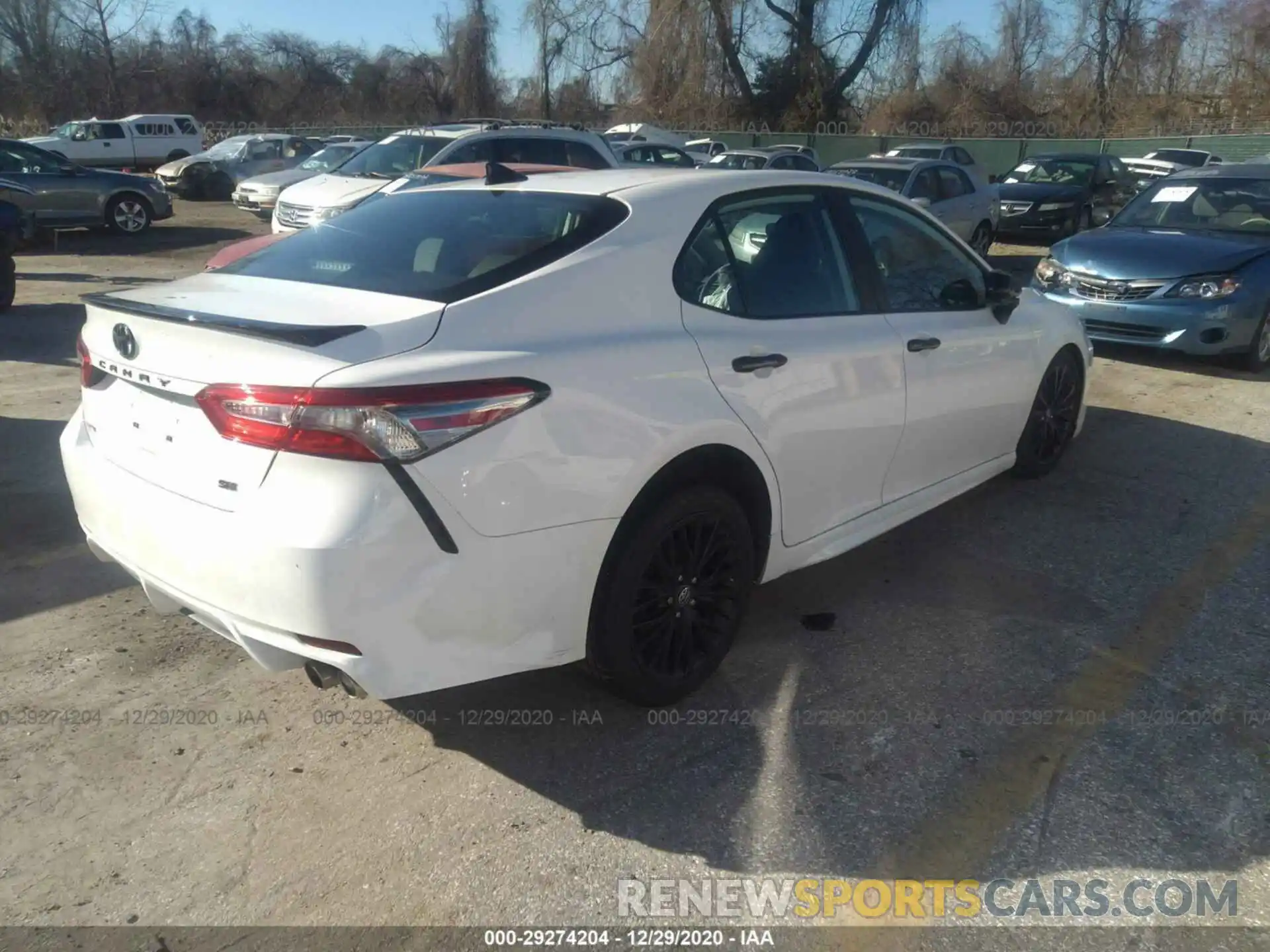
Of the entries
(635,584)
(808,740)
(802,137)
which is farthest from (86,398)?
(802,137)

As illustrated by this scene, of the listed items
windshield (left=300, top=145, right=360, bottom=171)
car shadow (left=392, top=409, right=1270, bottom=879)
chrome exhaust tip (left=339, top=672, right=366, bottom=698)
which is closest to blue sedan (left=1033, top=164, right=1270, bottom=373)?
car shadow (left=392, top=409, right=1270, bottom=879)

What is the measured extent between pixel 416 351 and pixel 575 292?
0.55 m

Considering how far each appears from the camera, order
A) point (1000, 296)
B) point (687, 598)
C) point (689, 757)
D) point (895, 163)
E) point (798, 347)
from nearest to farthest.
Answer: point (689, 757), point (687, 598), point (798, 347), point (1000, 296), point (895, 163)

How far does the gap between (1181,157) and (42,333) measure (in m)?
25.8

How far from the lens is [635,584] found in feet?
9.86

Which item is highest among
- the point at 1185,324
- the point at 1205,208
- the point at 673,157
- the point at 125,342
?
the point at 673,157

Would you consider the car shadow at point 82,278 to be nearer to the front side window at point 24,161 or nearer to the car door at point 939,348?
the front side window at point 24,161

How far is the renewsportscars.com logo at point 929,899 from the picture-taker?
2582 millimetres

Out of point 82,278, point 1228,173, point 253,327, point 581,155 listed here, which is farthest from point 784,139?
point 253,327

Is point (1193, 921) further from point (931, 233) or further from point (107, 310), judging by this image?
point (107, 310)

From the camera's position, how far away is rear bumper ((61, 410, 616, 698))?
8.13 feet

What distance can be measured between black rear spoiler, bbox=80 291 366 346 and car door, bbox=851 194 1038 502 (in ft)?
7.22

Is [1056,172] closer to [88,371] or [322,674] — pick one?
[88,371]

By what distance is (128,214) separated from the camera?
17.0 metres
